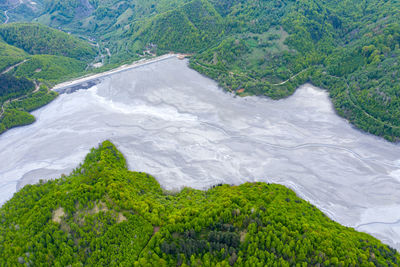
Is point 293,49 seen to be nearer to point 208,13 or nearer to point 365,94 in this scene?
point 365,94

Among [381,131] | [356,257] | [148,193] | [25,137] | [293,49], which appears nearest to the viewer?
[356,257]

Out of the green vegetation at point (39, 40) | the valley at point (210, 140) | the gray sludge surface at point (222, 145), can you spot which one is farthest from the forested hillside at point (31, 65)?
the gray sludge surface at point (222, 145)

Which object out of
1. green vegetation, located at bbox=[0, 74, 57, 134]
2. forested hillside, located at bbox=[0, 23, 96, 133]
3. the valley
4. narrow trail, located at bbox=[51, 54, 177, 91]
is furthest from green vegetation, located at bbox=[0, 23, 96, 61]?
green vegetation, located at bbox=[0, 74, 57, 134]

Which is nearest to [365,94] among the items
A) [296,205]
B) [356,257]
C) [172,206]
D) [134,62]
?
[296,205]

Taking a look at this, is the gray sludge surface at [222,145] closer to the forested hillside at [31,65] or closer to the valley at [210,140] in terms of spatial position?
the valley at [210,140]

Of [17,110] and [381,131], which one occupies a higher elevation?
[17,110]

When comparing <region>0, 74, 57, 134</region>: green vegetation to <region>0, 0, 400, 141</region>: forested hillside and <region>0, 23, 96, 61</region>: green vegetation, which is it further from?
<region>0, 23, 96, 61</region>: green vegetation
